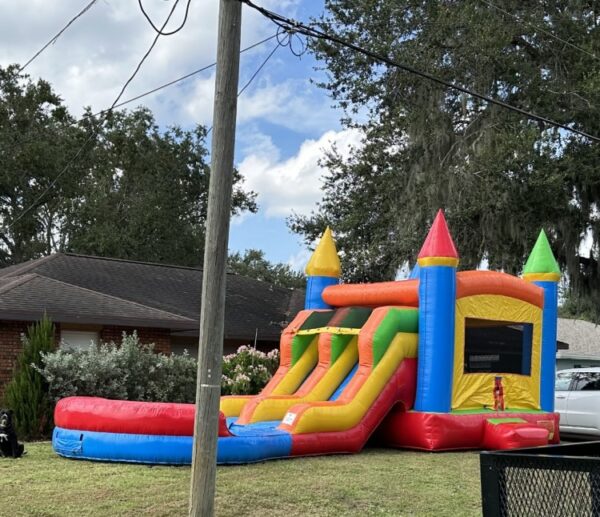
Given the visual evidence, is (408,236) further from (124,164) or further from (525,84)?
(124,164)

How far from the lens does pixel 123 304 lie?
55.8 ft

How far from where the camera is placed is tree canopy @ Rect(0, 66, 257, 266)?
110 ft

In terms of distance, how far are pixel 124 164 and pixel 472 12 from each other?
66.3ft

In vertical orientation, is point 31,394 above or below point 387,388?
below

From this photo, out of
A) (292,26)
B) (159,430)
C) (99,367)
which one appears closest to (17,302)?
(99,367)

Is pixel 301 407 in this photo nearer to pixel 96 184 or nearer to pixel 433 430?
pixel 433 430

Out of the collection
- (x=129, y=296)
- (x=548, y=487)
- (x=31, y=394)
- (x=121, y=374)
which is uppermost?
(x=129, y=296)

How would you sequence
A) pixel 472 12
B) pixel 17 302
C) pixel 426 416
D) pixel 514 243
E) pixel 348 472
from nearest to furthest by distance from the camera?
pixel 348 472 → pixel 426 416 → pixel 17 302 → pixel 472 12 → pixel 514 243

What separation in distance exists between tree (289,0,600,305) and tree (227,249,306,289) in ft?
102

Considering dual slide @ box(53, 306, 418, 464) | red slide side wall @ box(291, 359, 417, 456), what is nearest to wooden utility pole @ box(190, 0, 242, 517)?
dual slide @ box(53, 306, 418, 464)

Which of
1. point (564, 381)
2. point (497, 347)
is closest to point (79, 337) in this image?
point (497, 347)

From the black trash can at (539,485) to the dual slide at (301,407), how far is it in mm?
6572

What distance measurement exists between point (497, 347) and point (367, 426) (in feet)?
23.5

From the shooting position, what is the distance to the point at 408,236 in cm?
2047
